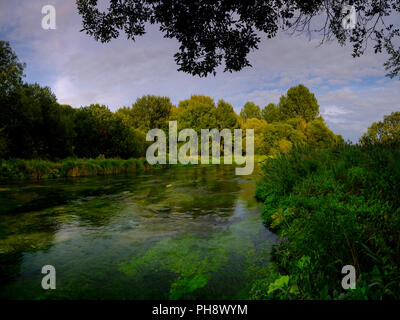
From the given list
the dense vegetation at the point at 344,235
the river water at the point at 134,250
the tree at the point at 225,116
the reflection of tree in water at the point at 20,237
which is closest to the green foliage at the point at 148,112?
the tree at the point at 225,116

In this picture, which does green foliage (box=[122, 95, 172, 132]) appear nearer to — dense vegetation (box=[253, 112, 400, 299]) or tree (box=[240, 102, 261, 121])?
tree (box=[240, 102, 261, 121])

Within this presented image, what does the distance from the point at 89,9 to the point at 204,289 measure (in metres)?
A: 6.27

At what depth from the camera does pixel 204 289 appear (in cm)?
311

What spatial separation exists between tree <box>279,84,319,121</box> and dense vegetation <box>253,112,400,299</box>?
2399 inches

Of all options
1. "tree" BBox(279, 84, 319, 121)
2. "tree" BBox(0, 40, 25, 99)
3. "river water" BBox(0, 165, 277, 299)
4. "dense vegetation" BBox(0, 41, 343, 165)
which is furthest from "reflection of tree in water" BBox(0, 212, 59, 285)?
"tree" BBox(279, 84, 319, 121)

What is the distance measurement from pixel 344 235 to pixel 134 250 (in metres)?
3.47

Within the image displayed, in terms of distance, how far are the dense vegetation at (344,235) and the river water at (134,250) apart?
56cm

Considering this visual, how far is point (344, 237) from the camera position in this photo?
275 cm

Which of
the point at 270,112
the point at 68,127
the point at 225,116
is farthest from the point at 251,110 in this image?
the point at 68,127

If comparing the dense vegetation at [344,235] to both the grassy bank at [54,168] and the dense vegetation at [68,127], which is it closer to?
the dense vegetation at [68,127]

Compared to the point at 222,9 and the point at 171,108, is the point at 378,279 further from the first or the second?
the point at 171,108
